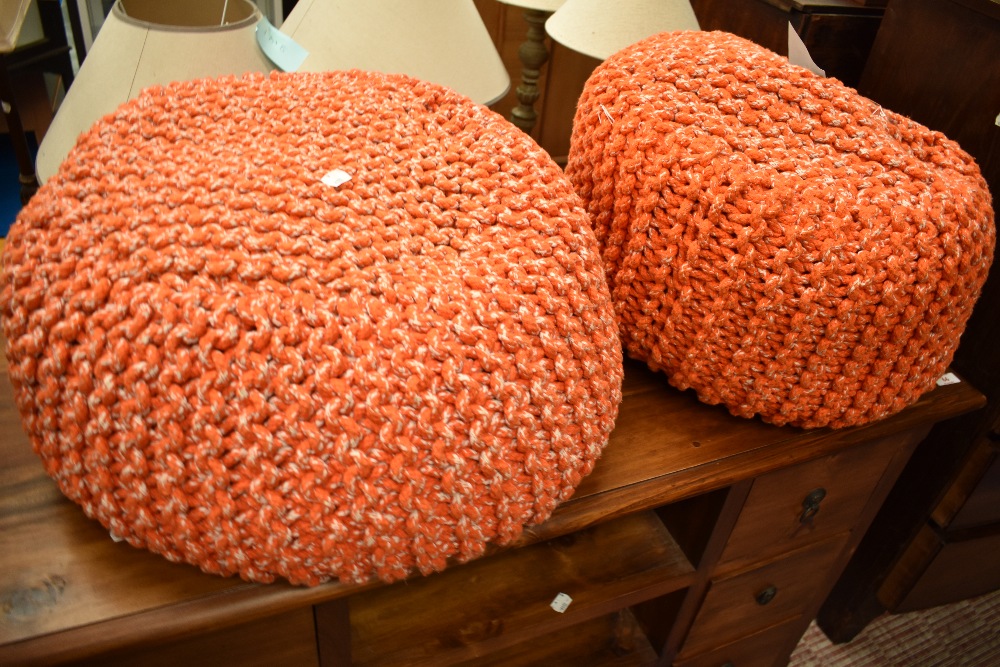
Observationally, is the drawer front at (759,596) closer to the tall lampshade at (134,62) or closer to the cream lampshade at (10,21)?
the tall lampshade at (134,62)

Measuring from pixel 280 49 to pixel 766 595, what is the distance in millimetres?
790

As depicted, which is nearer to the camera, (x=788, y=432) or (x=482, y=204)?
(x=482, y=204)

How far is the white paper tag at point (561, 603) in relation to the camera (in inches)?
29.1

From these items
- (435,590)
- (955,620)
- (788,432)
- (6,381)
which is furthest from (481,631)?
(955,620)

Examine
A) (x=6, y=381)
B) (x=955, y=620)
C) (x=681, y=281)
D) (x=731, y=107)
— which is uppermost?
(x=731, y=107)

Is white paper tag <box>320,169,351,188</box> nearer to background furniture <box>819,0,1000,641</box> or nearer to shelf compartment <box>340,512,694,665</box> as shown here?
shelf compartment <box>340,512,694,665</box>

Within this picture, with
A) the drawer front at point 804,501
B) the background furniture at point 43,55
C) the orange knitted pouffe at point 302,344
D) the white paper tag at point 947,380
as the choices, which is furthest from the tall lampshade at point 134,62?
the white paper tag at point 947,380

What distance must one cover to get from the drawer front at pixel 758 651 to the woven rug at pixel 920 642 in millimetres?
236

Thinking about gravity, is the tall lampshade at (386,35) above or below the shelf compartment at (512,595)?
above

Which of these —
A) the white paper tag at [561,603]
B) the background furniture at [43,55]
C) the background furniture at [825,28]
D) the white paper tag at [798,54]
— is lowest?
the white paper tag at [561,603]

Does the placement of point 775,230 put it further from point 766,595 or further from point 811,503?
point 766,595

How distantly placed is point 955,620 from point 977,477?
453 mm

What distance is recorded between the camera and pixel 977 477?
101cm

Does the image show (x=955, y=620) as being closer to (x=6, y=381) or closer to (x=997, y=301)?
(x=997, y=301)
